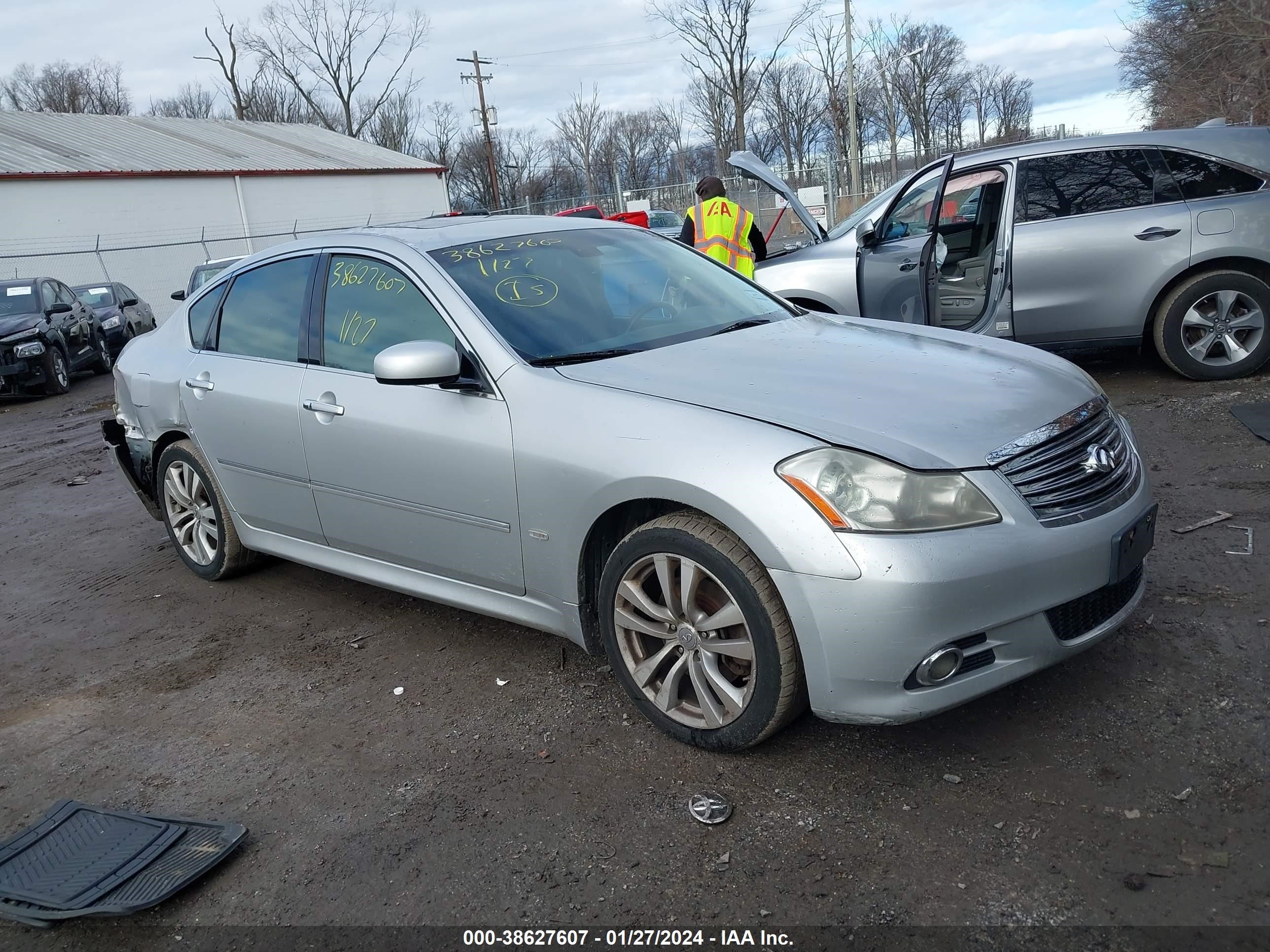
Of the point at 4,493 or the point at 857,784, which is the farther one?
the point at 4,493

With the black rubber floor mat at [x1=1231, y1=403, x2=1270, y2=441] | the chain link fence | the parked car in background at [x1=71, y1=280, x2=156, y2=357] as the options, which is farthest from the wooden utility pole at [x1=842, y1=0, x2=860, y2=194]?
the black rubber floor mat at [x1=1231, y1=403, x2=1270, y2=441]

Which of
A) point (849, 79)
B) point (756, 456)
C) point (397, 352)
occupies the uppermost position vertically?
point (849, 79)

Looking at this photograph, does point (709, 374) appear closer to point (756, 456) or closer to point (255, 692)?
point (756, 456)

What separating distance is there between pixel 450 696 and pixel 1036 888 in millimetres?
2125

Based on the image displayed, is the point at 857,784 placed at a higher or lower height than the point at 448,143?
lower

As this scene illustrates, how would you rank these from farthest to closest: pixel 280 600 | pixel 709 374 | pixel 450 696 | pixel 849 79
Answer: pixel 849 79 < pixel 280 600 < pixel 450 696 < pixel 709 374

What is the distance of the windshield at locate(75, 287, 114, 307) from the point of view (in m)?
17.8

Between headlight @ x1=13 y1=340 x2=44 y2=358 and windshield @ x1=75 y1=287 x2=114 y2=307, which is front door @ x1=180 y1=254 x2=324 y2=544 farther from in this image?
windshield @ x1=75 y1=287 x2=114 y2=307

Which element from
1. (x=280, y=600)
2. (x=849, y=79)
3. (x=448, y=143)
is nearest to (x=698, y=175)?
(x=448, y=143)

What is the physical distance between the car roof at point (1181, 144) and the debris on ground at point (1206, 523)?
3.46 m

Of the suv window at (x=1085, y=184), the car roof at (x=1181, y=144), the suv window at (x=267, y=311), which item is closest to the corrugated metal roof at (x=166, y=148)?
the suv window at (x=267, y=311)

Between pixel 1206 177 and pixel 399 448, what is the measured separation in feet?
20.0

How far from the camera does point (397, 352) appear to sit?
3.47 meters

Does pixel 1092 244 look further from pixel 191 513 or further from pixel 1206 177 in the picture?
pixel 191 513
